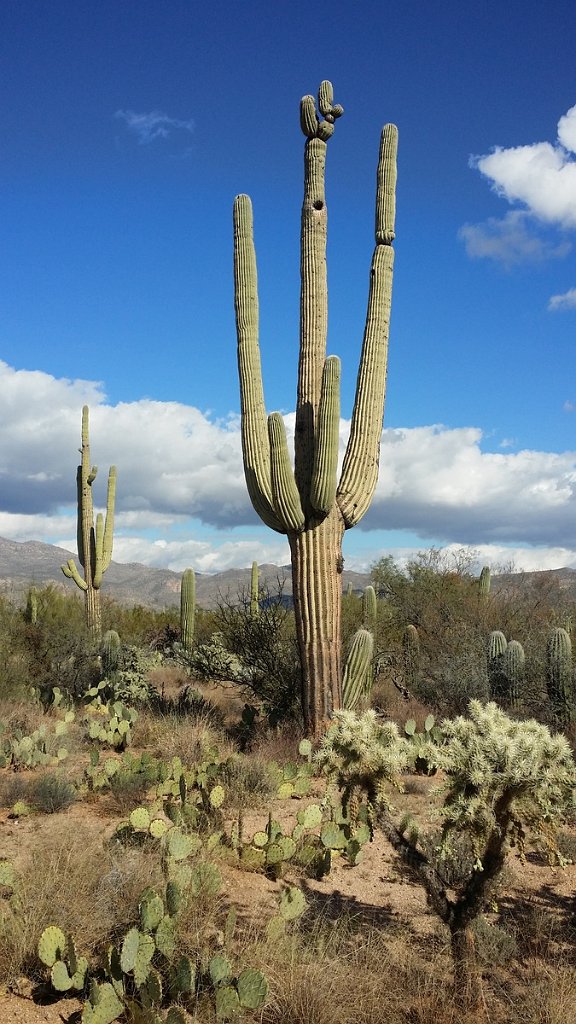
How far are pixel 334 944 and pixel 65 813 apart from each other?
3679mm

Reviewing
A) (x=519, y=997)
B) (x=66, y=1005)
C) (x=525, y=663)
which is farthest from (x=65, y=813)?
(x=525, y=663)

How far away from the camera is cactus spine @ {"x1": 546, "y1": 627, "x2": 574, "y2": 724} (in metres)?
11.9

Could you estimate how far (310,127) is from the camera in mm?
10320

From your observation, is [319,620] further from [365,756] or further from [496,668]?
[496,668]

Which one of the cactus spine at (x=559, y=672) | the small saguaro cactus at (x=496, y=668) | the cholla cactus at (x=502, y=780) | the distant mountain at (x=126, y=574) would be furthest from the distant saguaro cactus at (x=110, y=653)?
the distant mountain at (x=126, y=574)

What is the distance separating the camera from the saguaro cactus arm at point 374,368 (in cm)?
977

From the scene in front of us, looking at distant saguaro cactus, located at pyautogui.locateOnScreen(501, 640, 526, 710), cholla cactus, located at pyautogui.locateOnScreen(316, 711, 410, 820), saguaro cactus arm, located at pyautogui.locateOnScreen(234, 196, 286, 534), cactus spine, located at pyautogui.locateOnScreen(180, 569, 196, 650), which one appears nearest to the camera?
cholla cactus, located at pyautogui.locateOnScreen(316, 711, 410, 820)

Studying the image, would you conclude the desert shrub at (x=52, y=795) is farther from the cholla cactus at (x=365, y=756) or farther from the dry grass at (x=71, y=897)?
the cholla cactus at (x=365, y=756)

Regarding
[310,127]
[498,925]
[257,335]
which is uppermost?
[310,127]

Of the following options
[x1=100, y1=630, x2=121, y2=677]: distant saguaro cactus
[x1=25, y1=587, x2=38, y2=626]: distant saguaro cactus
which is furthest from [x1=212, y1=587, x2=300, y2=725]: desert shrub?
[x1=25, y1=587, x2=38, y2=626]: distant saguaro cactus

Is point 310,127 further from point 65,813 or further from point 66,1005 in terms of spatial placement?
point 66,1005

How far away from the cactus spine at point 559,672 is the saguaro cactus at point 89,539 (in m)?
10.2

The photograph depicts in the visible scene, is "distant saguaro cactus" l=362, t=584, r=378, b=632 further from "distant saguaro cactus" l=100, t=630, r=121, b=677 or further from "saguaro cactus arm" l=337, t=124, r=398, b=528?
"saguaro cactus arm" l=337, t=124, r=398, b=528

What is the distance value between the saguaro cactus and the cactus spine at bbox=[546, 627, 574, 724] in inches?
403
